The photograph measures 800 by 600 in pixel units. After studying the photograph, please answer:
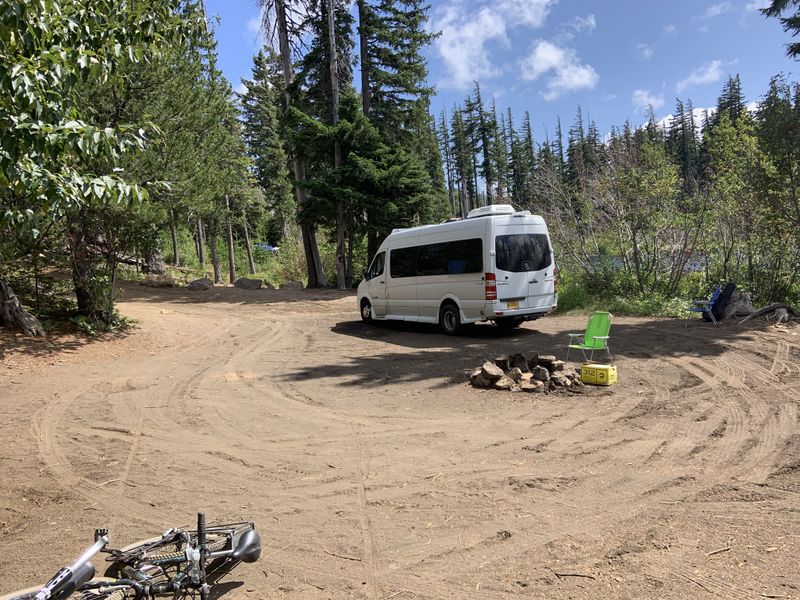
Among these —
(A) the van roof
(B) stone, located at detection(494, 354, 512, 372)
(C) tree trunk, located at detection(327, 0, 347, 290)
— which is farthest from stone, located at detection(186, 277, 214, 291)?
(B) stone, located at detection(494, 354, 512, 372)

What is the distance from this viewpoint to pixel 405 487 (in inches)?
172

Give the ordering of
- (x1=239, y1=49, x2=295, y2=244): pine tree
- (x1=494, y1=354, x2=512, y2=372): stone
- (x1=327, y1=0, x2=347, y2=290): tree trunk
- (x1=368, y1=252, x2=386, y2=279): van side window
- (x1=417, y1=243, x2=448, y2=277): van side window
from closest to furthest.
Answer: (x1=494, y1=354, x2=512, y2=372): stone, (x1=417, y1=243, x2=448, y2=277): van side window, (x1=368, y1=252, x2=386, y2=279): van side window, (x1=327, y1=0, x2=347, y2=290): tree trunk, (x1=239, y1=49, x2=295, y2=244): pine tree

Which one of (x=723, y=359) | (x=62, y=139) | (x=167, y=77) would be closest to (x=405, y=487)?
(x=62, y=139)

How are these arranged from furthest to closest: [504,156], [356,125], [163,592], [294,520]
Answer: [504,156] → [356,125] → [294,520] → [163,592]

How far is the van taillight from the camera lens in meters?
11.0

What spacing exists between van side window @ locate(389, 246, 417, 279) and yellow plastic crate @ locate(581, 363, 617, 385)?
6.33 metres

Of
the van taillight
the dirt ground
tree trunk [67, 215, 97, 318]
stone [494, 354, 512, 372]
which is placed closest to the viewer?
the dirt ground

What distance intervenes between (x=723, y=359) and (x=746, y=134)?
9096mm

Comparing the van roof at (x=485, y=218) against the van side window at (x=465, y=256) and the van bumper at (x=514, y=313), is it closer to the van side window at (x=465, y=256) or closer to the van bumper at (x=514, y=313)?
the van side window at (x=465, y=256)

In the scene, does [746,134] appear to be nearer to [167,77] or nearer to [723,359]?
[723,359]

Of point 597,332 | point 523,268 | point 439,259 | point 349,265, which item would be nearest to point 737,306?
point 523,268

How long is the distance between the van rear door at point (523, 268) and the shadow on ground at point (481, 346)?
2.74 ft

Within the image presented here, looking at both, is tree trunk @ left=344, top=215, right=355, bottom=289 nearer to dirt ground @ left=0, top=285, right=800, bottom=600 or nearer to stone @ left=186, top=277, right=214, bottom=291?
stone @ left=186, top=277, right=214, bottom=291

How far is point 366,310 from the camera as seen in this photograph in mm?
15141
